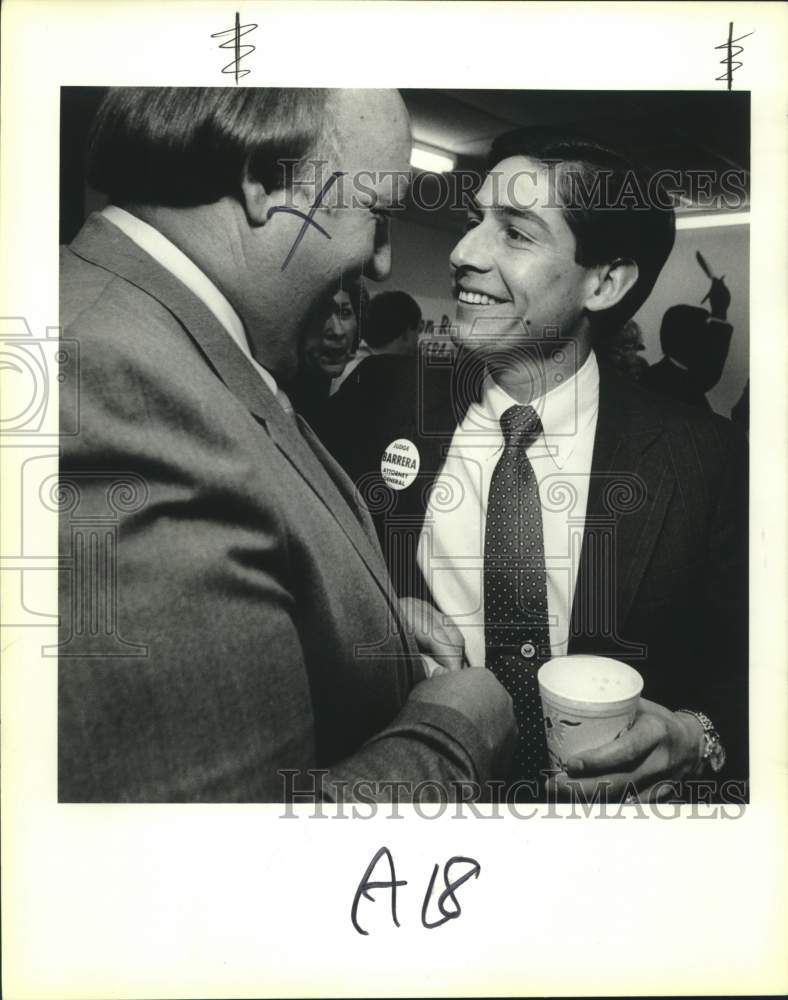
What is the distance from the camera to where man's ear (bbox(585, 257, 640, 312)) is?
1.42 metres

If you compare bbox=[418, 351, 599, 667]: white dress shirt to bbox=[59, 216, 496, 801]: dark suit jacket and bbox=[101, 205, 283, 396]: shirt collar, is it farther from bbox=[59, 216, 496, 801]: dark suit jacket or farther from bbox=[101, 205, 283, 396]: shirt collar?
bbox=[101, 205, 283, 396]: shirt collar

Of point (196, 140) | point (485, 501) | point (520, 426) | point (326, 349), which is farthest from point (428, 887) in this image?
point (196, 140)

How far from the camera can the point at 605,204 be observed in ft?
4.66

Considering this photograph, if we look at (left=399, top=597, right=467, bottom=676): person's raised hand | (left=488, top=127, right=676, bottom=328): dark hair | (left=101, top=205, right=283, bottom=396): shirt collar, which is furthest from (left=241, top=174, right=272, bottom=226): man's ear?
(left=399, top=597, right=467, bottom=676): person's raised hand

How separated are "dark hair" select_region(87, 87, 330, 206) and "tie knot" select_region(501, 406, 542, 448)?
0.50m

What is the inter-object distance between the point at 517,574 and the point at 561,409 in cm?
27

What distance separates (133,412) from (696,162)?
960mm

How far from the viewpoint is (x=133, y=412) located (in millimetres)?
1304

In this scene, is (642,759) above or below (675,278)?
below

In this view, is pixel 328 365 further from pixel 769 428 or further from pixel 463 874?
pixel 463 874

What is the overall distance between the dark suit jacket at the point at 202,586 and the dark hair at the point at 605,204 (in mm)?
528

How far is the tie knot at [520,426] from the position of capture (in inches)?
56.4

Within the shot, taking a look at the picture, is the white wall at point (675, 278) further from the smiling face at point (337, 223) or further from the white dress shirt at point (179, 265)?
the white dress shirt at point (179, 265)

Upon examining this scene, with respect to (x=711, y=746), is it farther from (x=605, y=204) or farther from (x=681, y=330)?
(x=605, y=204)
